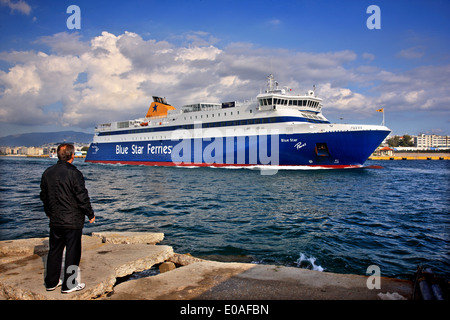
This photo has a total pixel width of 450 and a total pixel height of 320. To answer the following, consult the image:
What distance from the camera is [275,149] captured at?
29625mm

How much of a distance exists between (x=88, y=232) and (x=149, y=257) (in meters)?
4.02

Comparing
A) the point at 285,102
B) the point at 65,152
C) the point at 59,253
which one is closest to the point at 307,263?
the point at 59,253

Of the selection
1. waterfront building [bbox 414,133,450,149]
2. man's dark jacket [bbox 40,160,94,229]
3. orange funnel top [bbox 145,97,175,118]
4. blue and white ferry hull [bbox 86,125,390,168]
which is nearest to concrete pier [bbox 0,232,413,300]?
man's dark jacket [bbox 40,160,94,229]

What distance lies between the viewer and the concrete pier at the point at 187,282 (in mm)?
3309

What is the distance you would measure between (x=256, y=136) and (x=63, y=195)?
28171 mm

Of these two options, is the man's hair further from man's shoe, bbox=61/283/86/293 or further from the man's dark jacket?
man's shoe, bbox=61/283/86/293

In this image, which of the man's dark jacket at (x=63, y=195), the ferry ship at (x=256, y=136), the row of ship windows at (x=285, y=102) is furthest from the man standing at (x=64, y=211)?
the row of ship windows at (x=285, y=102)

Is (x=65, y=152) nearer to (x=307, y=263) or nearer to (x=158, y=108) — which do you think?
(x=307, y=263)

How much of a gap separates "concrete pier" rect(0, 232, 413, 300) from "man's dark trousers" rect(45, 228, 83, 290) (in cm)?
17

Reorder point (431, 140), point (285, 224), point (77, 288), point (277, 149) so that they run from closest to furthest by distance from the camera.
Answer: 1. point (77, 288)
2. point (285, 224)
3. point (277, 149)
4. point (431, 140)

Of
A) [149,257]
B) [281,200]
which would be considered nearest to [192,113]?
[281,200]

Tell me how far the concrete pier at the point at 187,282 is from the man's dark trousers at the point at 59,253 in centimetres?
17

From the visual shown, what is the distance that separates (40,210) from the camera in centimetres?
1136
